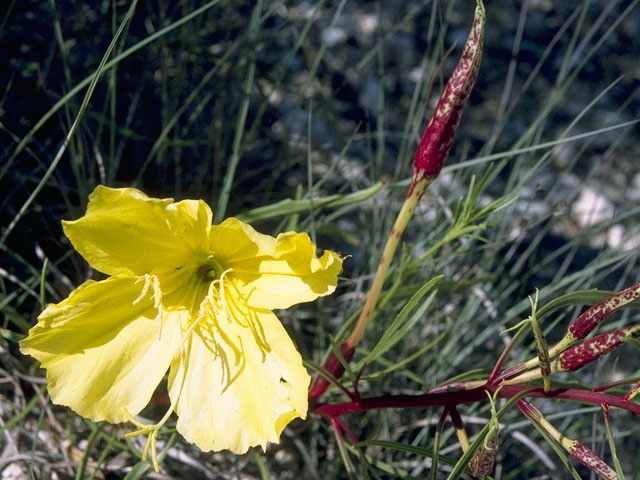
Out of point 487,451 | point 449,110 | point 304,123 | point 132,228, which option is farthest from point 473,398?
point 304,123

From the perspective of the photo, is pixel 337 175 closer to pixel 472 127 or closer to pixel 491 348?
pixel 472 127

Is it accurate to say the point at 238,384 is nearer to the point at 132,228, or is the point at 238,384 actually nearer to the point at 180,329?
the point at 180,329

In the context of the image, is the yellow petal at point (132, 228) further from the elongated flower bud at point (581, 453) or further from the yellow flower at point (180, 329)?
the elongated flower bud at point (581, 453)

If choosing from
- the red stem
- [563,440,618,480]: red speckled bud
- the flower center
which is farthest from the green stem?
[563,440,618,480]: red speckled bud

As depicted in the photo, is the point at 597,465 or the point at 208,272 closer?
the point at 597,465

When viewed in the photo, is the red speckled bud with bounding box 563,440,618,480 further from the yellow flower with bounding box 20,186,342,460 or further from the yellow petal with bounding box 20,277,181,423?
the yellow petal with bounding box 20,277,181,423

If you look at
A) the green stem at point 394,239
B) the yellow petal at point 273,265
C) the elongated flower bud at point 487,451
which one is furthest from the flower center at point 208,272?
the elongated flower bud at point 487,451
